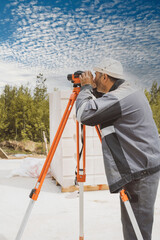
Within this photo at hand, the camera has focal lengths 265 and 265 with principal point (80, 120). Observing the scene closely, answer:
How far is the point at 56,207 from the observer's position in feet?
12.0

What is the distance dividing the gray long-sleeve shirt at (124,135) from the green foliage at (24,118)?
17807mm

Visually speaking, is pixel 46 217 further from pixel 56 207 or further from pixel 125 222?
pixel 125 222

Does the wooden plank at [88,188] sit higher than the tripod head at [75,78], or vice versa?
the tripod head at [75,78]

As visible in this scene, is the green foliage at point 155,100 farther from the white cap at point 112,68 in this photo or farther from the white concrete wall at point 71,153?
the white cap at point 112,68

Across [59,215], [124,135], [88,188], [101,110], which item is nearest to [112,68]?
[101,110]

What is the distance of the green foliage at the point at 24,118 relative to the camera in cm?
1980

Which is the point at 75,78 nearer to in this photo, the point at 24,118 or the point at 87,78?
the point at 87,78

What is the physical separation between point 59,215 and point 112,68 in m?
2.30

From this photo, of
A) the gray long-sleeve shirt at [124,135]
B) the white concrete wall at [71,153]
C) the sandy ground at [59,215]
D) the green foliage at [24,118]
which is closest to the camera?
the gray long-sleeve shirt at [124,135]

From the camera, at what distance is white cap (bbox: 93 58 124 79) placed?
167 centimetres

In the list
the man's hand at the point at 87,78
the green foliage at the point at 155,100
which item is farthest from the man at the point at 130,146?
the green foliage at the point at 155,100

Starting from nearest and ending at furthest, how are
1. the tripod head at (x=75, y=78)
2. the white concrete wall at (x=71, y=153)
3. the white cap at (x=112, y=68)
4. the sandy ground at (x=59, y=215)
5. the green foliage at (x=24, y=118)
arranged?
the white cap at (x=112, y=68) < the tripod head at (x=75, y=78) < the sandy ground at (x=59, y=215) < the white concrete wall at (x=71, y=153) < the green foliage at (x=24, y=118)

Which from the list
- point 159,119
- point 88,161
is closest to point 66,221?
point 88,161

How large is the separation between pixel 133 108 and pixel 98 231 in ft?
5.94
